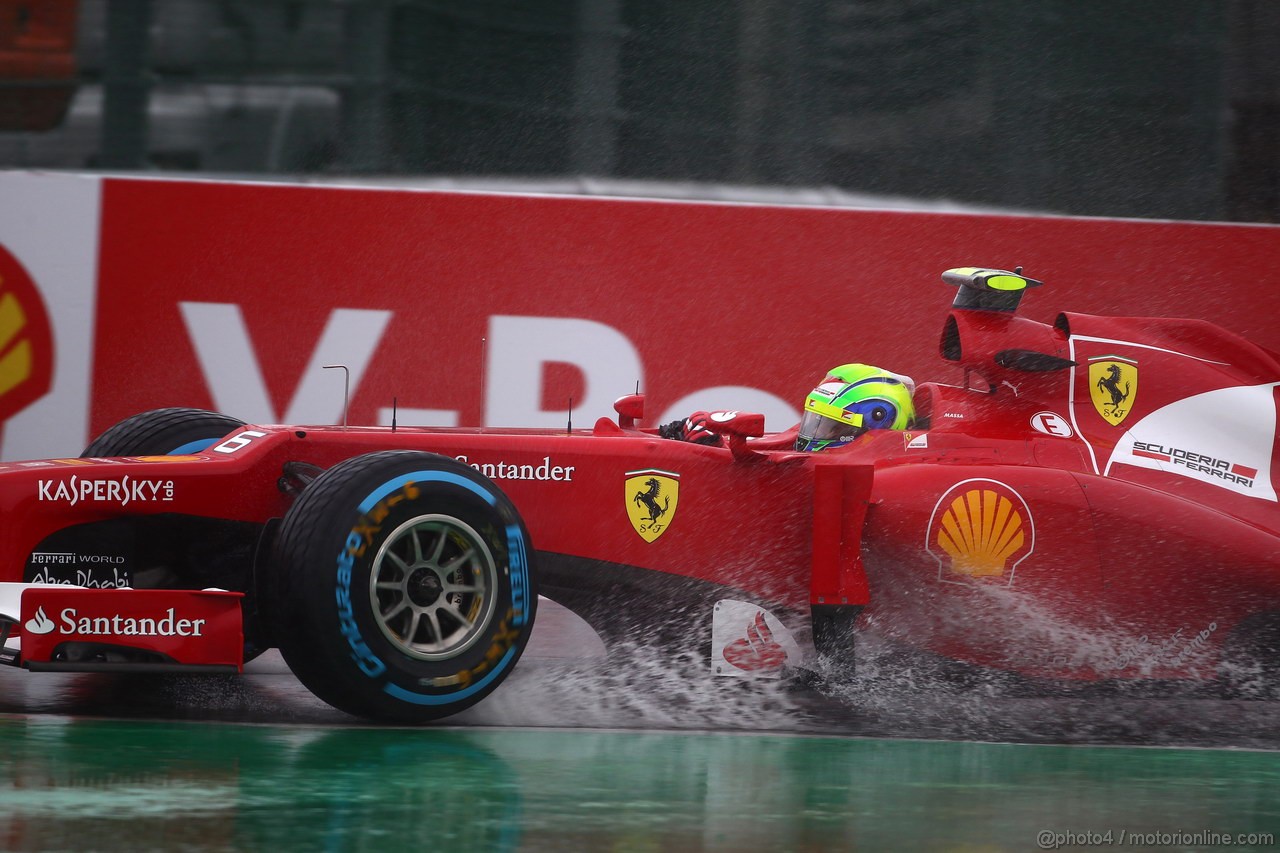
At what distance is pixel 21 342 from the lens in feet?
23.9

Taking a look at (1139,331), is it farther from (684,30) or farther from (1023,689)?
(684,30)

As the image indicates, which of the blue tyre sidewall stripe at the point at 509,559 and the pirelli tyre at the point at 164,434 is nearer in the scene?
the blue tyre sidewall stripe at the point at 509,559

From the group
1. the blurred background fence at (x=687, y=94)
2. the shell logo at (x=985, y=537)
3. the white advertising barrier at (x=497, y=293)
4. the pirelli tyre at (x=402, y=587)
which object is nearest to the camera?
the pirelli tyre at (x=402, y=587)

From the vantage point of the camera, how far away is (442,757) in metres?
3.97

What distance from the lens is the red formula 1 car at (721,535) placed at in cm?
414

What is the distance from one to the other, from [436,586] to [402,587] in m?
0.12

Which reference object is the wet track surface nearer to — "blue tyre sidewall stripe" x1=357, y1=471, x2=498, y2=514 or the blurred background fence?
"blue tyre sidewall stripe" x1=357, y1=471, x2=498, y2=514

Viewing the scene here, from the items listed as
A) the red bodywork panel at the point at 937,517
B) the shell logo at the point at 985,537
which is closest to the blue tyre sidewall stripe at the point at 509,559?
the red bodywork panel at the point at 937,517

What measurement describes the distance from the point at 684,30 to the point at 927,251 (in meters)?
1.71

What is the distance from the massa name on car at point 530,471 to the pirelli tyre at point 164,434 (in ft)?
3.15

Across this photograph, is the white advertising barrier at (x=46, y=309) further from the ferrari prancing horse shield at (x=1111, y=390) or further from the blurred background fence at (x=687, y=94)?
the ferrari prancing horse shield at (x=1111, y=390)

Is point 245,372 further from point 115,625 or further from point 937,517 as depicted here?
point 937,517

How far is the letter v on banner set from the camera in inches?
292
